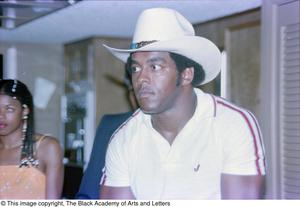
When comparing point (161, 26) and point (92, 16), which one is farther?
point (92, 16)

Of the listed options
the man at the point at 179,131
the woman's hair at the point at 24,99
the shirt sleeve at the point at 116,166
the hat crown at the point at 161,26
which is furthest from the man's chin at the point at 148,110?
the woman's hair at the point at 24,99

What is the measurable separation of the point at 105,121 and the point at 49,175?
260 millimetres

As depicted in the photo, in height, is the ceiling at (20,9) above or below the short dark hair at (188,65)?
above

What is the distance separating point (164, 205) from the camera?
1691 mm

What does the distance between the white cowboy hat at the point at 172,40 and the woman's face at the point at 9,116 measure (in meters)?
0.37

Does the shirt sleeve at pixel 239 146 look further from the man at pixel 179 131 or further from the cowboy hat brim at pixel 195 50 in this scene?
the cowboy hat brim at pixel 195 50

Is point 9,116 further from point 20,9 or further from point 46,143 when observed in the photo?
point 20,9

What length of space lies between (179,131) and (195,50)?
27 centimetres

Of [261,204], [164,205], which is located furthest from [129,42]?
[261,204]

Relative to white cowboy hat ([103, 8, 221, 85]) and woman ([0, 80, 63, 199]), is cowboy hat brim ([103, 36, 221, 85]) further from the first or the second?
woman ([0, 80, 63, 199])

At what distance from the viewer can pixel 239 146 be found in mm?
1639

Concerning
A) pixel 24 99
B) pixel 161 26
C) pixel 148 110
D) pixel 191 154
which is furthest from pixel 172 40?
pixel 24 99

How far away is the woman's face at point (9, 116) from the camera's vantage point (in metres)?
1.71

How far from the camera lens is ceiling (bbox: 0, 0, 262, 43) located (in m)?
1.74
